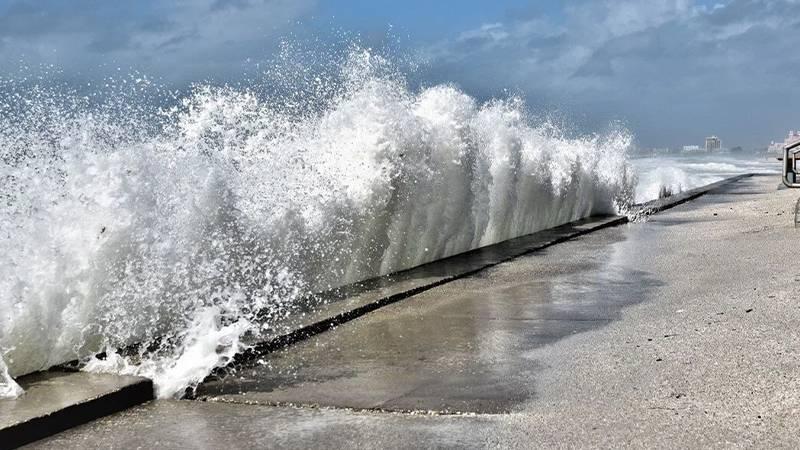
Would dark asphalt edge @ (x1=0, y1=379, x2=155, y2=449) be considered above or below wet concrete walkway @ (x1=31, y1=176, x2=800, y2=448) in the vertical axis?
above

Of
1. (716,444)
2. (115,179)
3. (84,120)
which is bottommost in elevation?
(716,444)

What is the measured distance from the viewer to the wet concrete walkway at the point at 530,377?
11.1 feet

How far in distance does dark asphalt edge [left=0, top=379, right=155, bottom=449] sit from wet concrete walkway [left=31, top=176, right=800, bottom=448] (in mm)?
64

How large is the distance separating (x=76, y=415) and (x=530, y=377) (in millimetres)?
1999

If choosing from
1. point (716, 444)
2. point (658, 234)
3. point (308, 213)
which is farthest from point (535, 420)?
point (658, 234)

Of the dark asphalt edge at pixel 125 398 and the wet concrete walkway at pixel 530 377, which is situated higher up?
the dark asphalt edge at pixel 125 398

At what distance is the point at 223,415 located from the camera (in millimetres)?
3721

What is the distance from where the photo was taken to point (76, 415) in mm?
3627

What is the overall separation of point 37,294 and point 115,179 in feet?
3.03

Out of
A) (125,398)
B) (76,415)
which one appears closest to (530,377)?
(125,398)

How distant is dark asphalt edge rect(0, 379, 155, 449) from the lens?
3.38 meters

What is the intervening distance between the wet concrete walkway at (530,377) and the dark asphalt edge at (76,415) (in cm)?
6

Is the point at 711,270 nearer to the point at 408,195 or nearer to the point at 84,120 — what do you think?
the point at 408,195

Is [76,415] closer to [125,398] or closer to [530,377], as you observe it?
[125,398]
